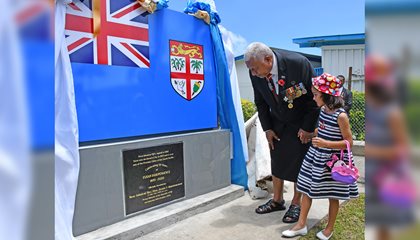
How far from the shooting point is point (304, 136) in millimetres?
3242

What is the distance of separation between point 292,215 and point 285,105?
110 cm

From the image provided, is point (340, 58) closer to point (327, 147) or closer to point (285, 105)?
point (285, 105)

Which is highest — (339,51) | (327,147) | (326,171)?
(339,51)

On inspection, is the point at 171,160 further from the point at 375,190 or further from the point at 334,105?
the point at 375,190

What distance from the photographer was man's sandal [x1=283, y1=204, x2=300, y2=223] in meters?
3.32

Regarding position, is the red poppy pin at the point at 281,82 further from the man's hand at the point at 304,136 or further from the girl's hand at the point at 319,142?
the girl's hand at the point at 319,142

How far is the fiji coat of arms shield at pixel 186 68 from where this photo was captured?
11.8 feet

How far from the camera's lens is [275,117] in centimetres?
353

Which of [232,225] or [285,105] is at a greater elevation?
[285,105]

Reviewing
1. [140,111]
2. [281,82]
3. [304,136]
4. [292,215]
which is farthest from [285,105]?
[140,111]

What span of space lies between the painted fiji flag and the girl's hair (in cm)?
169

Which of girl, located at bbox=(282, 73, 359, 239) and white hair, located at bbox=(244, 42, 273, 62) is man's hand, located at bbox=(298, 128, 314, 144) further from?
white hair, located at bbox=(244, 42, 273, 62)

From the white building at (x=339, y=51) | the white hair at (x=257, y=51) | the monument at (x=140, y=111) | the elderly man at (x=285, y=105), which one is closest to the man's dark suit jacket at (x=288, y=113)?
the elderly man at (x=285, y=105)

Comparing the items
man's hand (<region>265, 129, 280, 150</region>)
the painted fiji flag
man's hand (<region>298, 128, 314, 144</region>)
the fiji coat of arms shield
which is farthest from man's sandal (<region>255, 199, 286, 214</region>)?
the painted fiji flag
